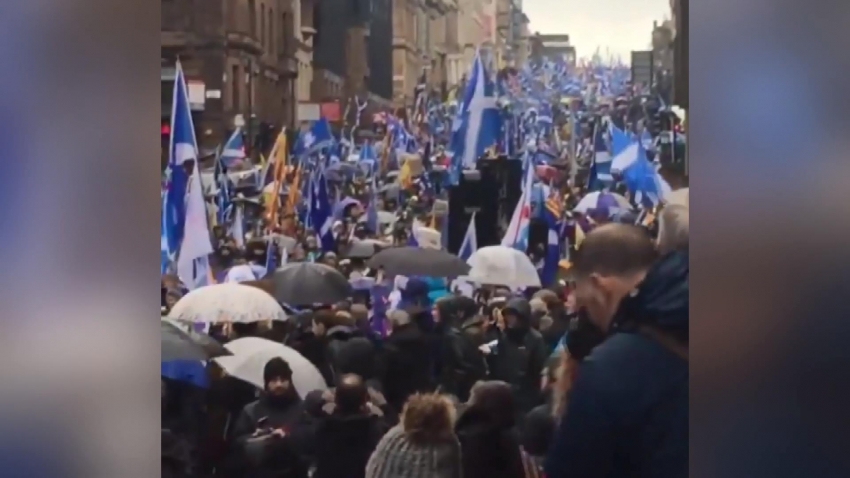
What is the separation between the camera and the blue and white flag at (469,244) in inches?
129

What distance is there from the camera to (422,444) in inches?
128

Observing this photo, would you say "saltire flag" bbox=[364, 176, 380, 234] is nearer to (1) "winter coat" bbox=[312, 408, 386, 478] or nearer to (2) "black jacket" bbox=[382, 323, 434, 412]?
(2) "black jacket" bbox=[382, 323, 434, 412]

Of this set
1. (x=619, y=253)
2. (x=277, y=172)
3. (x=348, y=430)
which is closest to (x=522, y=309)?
(x=619, y=253)

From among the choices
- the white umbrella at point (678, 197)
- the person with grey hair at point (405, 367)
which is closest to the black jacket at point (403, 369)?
the person with grey hair at point (405, 367)

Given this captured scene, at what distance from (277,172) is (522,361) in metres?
1.11

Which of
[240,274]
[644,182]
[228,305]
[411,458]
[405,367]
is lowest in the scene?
[411,458]

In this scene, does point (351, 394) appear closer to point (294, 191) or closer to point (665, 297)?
point (294, 191)

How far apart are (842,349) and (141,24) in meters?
2.77

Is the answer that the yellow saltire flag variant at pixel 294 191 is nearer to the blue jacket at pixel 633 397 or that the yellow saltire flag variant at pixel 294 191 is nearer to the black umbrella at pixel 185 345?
the black umbrella at pixel 185 345

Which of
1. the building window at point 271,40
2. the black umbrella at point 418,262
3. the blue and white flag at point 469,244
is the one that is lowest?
the black umbrella at point 418,262

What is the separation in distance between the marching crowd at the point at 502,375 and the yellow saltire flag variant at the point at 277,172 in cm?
17

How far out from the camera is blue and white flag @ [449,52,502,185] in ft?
10.6

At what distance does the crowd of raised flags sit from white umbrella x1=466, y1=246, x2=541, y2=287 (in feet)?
0.11

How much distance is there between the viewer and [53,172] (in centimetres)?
330
